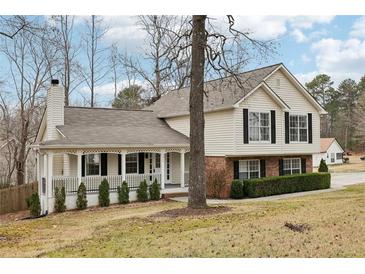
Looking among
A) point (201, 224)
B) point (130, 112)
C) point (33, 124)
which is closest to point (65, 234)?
point (201, 224)

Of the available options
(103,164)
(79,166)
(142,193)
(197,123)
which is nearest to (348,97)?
(142,193)

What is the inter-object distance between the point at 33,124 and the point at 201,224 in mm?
22689

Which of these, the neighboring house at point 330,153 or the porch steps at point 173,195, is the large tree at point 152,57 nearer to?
the porch steps at point 173,195

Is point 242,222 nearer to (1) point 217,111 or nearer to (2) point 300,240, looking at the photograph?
(2) point 300,240

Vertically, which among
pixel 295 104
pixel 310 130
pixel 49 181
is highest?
pixel 295 104

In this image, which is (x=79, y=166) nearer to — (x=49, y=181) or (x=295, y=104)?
(x=49, y=181)

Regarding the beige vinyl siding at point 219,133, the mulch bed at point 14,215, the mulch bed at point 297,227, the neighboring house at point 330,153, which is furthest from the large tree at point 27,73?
the neighboring house at point 330,153

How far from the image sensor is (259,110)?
18.8m

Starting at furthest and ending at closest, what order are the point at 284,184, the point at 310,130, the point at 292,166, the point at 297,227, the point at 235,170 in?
1. the point at 292,166
2. the point at 310,130
3. the point at 284,184
4. the point at 235,170
5. the point at 297,227

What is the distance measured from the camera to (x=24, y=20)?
36.0 ft

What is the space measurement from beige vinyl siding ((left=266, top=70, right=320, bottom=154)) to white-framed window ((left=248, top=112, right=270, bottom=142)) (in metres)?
1.13

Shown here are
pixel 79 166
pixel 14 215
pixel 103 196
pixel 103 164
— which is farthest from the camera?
pixel 103 164

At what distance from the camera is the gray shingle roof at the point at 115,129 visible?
56.8ft

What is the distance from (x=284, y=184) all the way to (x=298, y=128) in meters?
3.15
